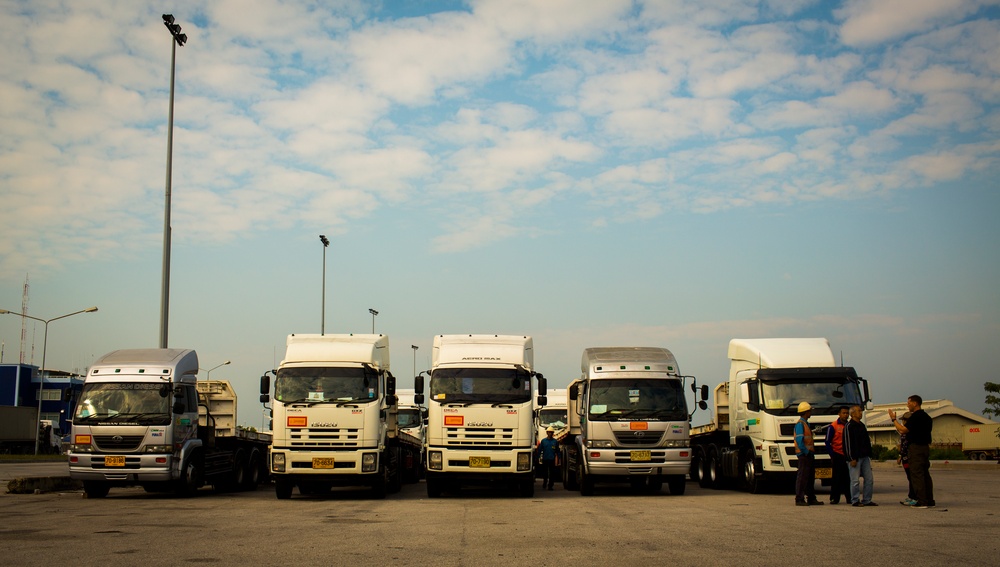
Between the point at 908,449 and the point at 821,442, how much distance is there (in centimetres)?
359

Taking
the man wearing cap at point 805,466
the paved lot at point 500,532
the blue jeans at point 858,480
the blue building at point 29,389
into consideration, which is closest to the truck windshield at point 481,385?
the paved lot at point 500,532

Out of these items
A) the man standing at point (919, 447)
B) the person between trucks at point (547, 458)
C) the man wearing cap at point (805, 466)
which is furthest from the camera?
the person between trucks at point (547, 458)

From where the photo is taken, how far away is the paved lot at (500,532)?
32.0 ft

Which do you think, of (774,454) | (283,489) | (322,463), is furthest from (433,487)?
(774,454)

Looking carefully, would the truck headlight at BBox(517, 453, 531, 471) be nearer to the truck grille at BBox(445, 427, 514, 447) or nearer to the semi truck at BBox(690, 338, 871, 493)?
the truck grille at BBox(445, 427, 514, 447)

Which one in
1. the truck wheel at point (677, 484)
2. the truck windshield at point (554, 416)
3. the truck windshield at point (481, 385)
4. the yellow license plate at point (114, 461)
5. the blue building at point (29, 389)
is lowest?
the truck wheel at point (677, 484)

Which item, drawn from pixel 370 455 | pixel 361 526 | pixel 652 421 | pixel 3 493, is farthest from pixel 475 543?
pixel 3 493

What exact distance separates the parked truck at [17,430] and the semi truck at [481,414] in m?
48.7

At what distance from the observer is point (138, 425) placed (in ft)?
65.7

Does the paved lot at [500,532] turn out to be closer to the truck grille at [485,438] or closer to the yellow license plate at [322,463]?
the yellow license plate at [322,463]

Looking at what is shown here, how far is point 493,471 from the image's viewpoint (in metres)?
19.9

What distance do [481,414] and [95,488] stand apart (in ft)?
28.3

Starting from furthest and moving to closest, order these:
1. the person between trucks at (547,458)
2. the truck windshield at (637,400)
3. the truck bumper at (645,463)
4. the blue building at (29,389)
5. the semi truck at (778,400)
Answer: the blue building at (29,389), the person between trucks at (547,458), the truck windshield at (637,400), the truck bumper at (645,463), the semi truck at (778,400)

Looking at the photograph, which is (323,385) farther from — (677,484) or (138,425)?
(677,484)
